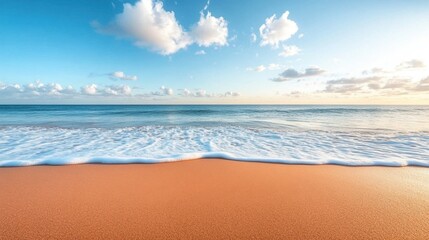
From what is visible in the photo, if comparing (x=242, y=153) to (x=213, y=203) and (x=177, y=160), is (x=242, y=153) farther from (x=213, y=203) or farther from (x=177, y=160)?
(x=213, y=203)

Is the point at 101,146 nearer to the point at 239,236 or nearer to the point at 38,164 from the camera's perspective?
the point at 38,164

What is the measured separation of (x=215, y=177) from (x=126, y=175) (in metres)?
1.63

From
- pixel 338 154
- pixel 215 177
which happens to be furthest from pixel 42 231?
pixel 338 154

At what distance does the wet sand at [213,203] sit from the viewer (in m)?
1.98

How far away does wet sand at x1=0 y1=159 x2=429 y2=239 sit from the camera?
1.98 metres

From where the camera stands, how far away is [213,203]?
2516 mm

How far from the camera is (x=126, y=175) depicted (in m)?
3.47

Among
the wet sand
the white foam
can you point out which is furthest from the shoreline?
the wet sand


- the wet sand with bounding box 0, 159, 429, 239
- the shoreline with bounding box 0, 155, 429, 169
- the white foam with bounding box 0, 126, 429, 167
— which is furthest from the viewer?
the white foam with bounding box 0, 126, 429, 167

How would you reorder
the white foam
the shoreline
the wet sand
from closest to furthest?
the wet sand
the shoreline
the white foam

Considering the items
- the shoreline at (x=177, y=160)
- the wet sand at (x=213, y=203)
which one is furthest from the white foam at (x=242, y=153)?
the wet sand at (x=213, y=203)

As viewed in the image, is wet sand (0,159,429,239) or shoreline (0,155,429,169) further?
shoreline (0,155,429,169)

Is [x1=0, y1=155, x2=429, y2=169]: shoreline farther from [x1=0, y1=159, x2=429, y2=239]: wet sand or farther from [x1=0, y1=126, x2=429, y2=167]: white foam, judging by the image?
[x1=0, y1=159, x2=429, y2=239]: wet sand

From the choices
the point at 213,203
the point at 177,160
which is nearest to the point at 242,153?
the point at 177,160
